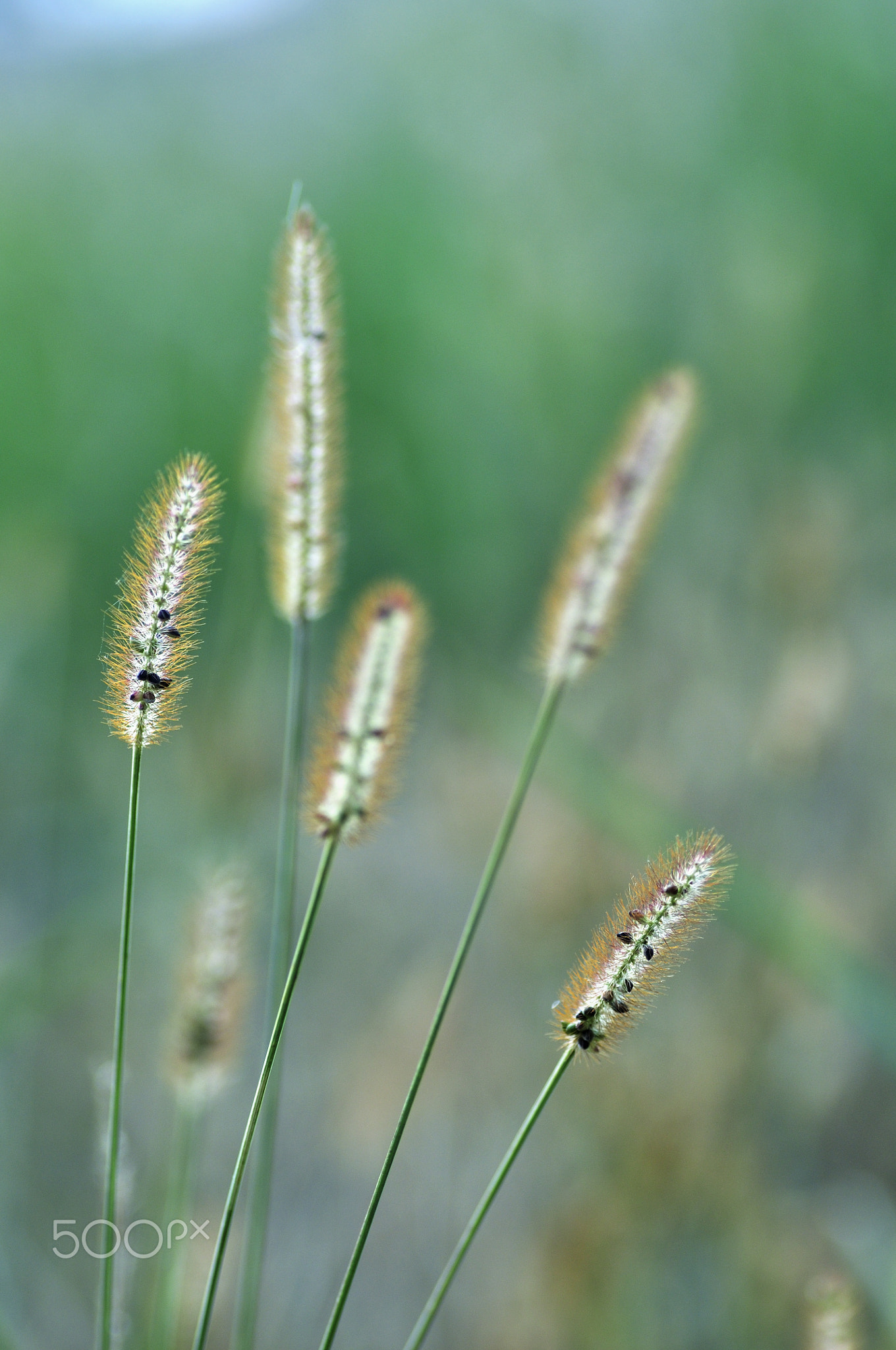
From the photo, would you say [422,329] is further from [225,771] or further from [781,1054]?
[781,1054]

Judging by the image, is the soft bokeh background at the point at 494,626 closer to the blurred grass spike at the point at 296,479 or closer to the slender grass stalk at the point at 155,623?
the blurred grass spike at the point at 296,479

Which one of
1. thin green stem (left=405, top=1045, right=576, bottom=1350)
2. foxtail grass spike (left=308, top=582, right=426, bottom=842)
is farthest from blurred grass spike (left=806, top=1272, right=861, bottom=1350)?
foxtail grass spike (left=308, top=582, right=426, bottom=842)

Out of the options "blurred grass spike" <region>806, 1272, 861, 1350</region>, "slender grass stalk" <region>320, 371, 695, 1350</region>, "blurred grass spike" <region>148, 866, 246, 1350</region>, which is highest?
"slender grass stalk" <region>320, 371, 695, 1350</region>

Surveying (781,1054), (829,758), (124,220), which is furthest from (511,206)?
(781,1054)

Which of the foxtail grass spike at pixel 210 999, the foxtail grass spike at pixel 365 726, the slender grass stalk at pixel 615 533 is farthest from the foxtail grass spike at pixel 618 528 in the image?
the foxtail grass spike at pixel 210 999

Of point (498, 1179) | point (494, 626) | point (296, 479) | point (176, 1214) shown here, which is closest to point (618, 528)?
point (296, 479)

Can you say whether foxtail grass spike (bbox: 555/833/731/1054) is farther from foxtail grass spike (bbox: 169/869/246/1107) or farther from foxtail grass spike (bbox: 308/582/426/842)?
foxtail grass spike (bbox: 169/869/246/1107)

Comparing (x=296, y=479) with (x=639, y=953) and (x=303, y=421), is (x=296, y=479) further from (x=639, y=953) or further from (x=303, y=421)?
(x=639, y=953)
